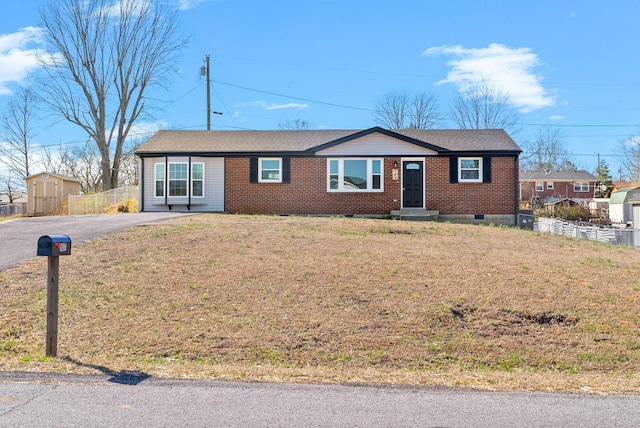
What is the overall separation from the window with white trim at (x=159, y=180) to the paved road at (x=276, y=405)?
53.8 ft

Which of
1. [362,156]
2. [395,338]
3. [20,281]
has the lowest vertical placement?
[395,338]

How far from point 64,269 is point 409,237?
291 inches

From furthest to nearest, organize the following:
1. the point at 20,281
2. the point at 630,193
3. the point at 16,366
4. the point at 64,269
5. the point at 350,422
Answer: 1. the point at 630,193
2. the point at 64,269
3. the point at 20,281
4. the point at 16,366
5. the point at 350,422

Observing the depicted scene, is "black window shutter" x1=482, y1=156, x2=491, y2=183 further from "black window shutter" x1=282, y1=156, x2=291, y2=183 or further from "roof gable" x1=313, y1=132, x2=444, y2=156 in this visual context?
"black window shutter" x1=282, y1=156, x2=291, y2=183

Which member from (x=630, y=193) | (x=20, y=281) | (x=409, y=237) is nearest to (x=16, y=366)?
(x=20, y=281)

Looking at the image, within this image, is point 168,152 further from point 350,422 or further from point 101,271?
point 350,422

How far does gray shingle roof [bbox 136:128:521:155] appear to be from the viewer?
20.2 m

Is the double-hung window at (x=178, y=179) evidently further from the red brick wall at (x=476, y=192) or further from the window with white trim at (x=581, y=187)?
the window with white trim at (x=581, y=187)

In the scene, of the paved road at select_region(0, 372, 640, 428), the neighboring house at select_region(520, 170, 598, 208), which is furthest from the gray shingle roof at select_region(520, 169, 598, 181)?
the paved road at select_region(0, 372, 640, 428)

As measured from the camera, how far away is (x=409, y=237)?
12406mm

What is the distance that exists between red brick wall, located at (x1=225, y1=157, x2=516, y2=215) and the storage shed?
1095 inches

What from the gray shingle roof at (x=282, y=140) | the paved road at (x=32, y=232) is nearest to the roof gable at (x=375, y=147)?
the gray shingle roof at (x=282, y=140)

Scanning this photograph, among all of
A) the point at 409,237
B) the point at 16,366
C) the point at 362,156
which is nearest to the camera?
the point at 16,366

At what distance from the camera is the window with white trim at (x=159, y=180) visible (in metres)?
20.6
